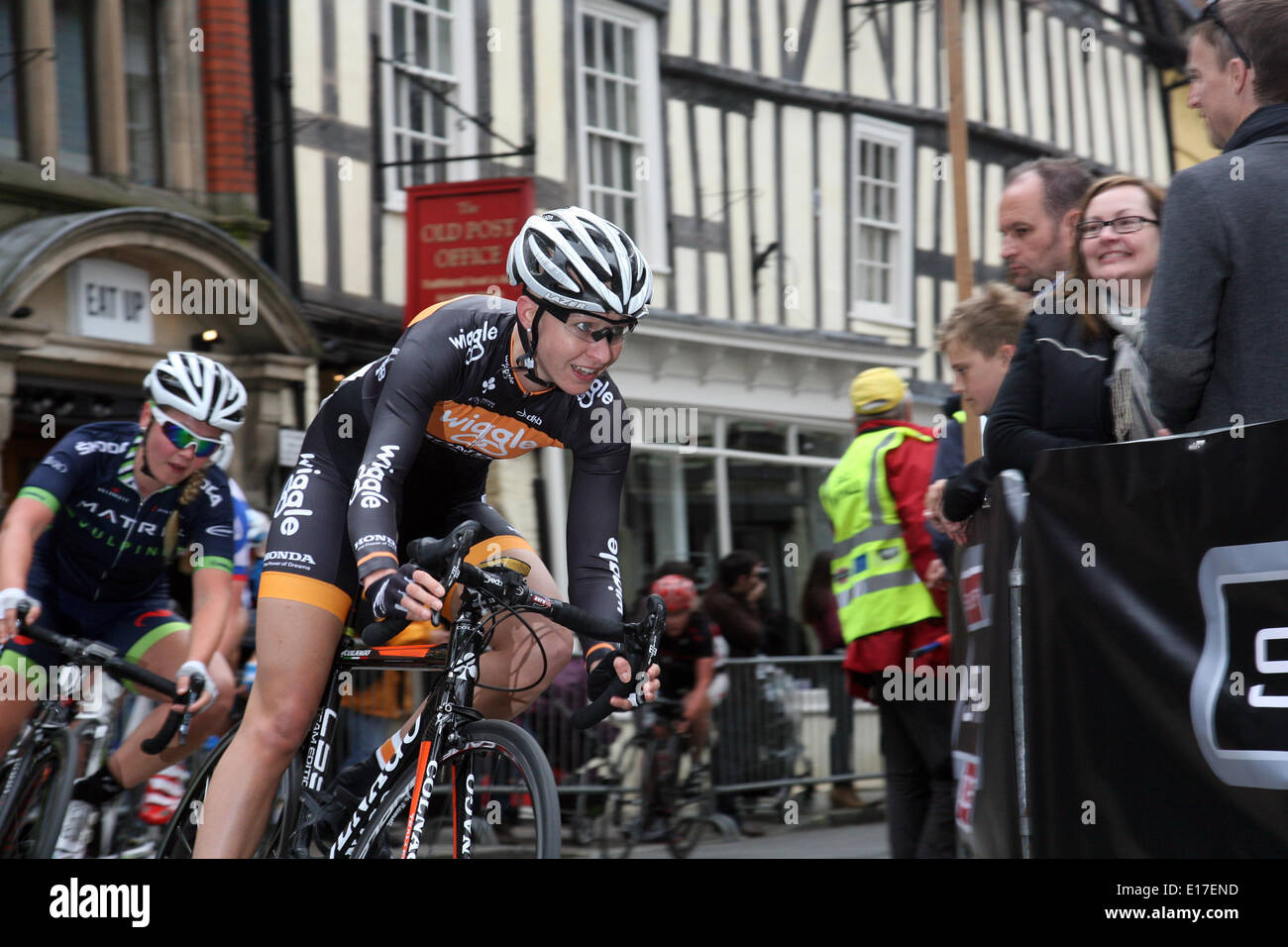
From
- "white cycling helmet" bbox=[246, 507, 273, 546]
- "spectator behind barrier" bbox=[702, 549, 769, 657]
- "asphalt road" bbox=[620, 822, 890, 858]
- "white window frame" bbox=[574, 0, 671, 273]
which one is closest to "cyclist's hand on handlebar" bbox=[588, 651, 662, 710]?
"white cycling helmet" bbox=[246, 507, 273, 546]

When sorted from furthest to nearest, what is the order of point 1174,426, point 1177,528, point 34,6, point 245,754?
point 34,6 < point 245,754 < point 1174,426 < point 1177,528

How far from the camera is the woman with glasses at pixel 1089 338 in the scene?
4531mm

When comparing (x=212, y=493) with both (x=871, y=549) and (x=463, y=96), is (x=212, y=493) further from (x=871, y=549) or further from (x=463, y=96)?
(x=463, y=96)

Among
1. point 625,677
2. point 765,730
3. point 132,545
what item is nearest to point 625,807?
point 765,730

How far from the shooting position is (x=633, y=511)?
17031 mm

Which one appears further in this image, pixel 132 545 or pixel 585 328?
pixel 132 545

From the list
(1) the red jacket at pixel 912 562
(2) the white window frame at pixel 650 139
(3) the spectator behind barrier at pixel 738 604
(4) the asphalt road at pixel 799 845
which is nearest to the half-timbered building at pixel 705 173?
(2) the white window frame at pixel 650 139

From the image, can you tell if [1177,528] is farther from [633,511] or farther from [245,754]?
[633,511]

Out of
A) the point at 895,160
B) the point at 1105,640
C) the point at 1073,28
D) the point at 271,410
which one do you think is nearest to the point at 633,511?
the point at 271,410

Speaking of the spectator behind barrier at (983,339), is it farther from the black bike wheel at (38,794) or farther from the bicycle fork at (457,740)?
the black bike wheel at (38,794)

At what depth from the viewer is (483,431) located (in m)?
4.37

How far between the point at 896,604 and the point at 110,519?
3102 millimetres

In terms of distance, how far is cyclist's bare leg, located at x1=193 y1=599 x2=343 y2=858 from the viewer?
4449 mm
